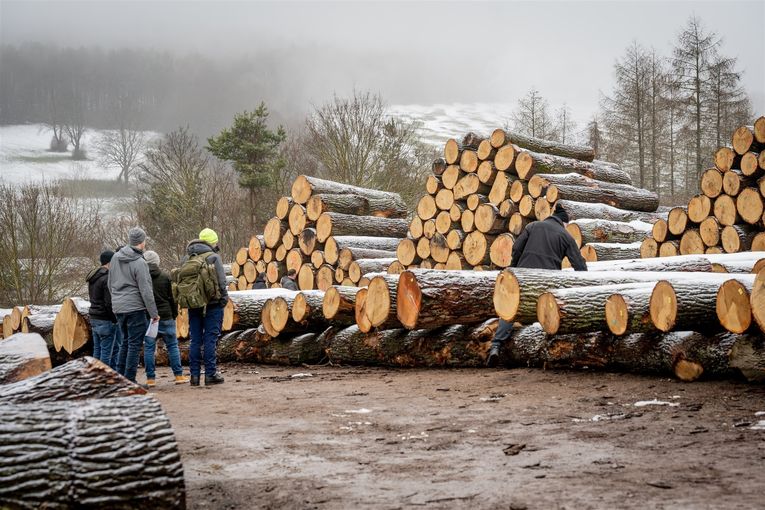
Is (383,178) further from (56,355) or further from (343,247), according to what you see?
(56,355)

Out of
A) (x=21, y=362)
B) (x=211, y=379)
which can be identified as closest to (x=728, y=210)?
(x=211, y=379)

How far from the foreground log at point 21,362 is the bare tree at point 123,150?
215 ft

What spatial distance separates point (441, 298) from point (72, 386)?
492 centimetres

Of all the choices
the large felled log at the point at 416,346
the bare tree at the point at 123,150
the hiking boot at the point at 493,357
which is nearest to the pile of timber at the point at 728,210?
the large felled log at the point at 416,346

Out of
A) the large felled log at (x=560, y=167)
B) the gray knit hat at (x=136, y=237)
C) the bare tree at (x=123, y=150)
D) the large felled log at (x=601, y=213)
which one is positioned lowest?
the gray knit hat at (x=136, y=237)

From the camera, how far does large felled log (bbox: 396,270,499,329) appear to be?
25.5ft

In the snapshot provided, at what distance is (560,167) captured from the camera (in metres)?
14.1

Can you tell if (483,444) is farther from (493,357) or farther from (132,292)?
(132,292)

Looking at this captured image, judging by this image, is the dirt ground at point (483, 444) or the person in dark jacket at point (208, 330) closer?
the dirt ground at point (483, 444)

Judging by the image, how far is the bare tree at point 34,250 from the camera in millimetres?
21359

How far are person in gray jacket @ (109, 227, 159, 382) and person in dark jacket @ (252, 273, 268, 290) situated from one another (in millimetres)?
6891

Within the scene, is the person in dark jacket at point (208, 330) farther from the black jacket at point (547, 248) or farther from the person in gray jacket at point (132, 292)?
the black jacket at point (547, 248)

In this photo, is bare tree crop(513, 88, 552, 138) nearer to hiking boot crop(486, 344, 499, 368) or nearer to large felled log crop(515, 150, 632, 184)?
large felled log crop(515, 150, 632, 184)

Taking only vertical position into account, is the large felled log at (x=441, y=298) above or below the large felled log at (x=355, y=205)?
below
